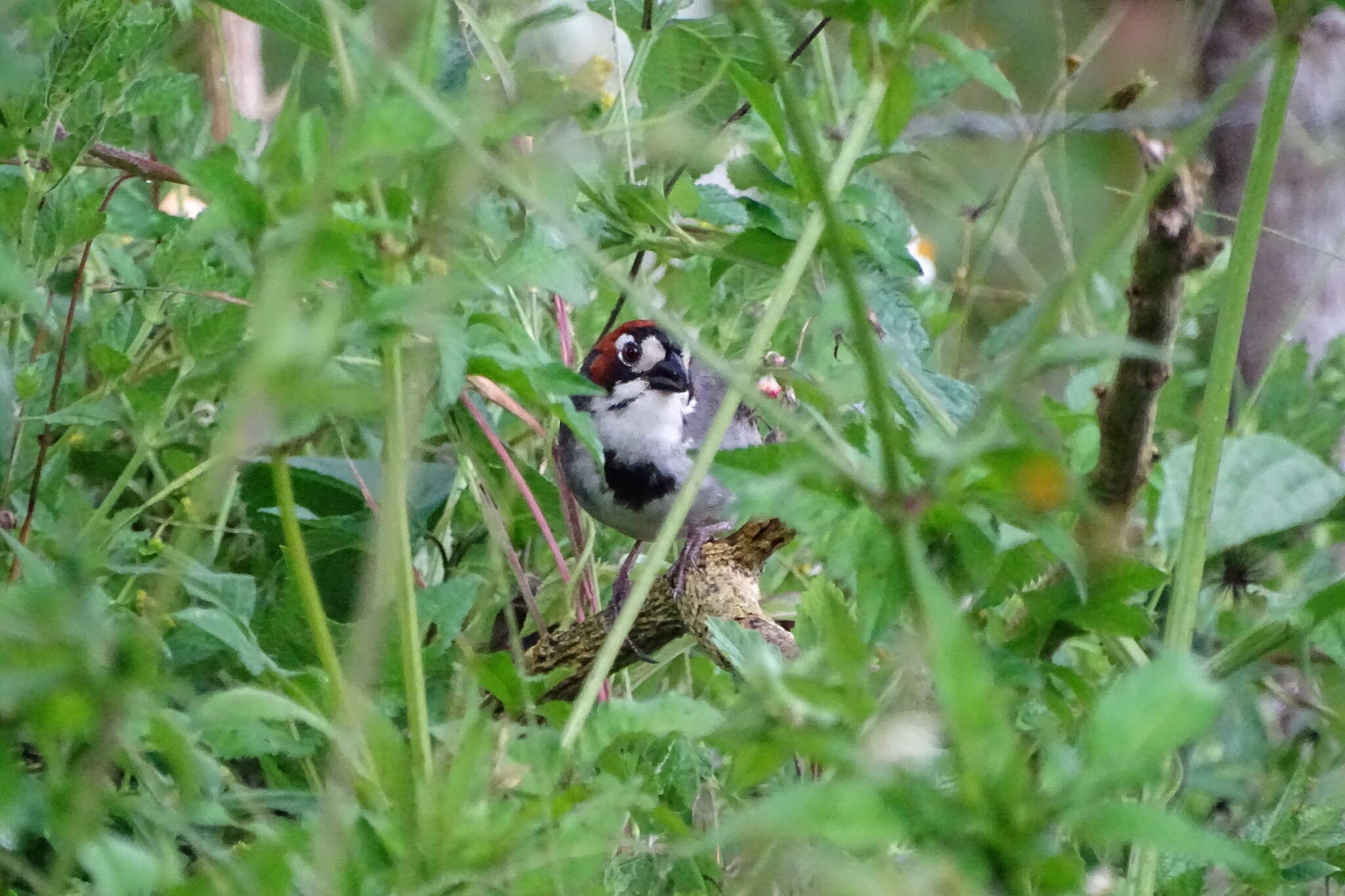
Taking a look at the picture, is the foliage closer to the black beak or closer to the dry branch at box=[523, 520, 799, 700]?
the dry branch at box=[523, 520, 799, 700]

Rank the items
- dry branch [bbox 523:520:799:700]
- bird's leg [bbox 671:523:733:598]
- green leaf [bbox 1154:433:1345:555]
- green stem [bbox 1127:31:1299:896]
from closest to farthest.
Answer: green stem [bbox 1127:31:1299:896]
green leaf [bbox 1154:433:1345:555]
dry branch [bbox 523:520:799:700]
bird's leg [bbox 671:523:733:598]

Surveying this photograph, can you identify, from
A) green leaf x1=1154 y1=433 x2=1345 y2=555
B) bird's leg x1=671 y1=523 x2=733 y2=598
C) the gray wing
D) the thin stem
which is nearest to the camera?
green leaf x1=1154 y1=433 x2=1345 y2=555

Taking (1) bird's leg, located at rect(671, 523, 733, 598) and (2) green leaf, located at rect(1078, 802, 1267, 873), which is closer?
(2) green leaf, located at rect(1078, 802, 1267, 873)

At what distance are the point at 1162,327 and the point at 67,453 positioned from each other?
2.33ft

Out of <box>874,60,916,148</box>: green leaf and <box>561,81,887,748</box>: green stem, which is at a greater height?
<box>874,60,916,148</box>: green leaf

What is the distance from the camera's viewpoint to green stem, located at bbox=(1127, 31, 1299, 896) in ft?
1.84

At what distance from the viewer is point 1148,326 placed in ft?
2.15

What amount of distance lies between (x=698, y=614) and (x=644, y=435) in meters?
0.71

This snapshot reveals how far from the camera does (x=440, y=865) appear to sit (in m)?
0.41

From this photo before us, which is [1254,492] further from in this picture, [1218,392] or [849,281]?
[849,281]

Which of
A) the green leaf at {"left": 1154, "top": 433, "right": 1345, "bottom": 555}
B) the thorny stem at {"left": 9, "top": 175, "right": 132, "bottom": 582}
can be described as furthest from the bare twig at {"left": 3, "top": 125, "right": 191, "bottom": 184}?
the green leaf at {"left": 1154, "top": 433, "right": 1345, "bottom": 555}

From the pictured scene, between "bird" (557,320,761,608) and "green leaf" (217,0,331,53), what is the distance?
80cm

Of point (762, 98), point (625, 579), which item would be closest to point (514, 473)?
point (762, 98)

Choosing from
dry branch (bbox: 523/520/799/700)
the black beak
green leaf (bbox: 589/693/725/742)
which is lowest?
the black beak
